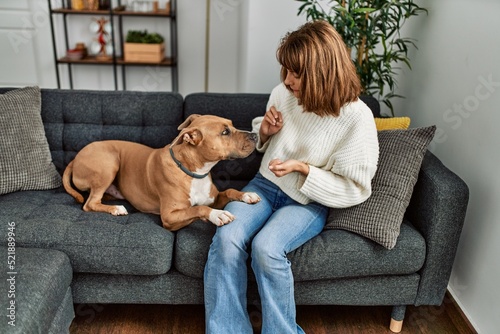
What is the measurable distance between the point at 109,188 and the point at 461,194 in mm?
1495

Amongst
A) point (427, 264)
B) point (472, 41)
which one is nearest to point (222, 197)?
point (427, 264)

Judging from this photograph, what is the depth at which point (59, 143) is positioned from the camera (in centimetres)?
233

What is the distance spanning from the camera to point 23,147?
83.7 inches

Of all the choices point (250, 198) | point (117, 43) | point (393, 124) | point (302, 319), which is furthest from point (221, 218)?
point (117, 43)

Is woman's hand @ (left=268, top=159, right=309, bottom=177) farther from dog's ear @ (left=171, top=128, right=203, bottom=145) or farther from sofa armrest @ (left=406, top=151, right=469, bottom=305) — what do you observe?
sofa armrest @ (left=406, top=151, right=469, bottom=305)

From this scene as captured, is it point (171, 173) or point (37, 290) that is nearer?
point (37, 290)

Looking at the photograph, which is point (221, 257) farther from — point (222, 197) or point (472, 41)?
point (472, 41)

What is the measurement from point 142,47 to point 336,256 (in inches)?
114

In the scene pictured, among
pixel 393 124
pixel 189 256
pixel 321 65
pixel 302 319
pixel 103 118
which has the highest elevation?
pixel 321 65

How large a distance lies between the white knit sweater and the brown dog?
161 millimetres

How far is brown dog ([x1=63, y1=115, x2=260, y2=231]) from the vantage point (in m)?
1.84

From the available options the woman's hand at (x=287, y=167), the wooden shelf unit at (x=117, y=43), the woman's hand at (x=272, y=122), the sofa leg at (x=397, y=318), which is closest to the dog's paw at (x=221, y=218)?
the woman's hand at (x=287, y=167)

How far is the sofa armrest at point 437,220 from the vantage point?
177 cm

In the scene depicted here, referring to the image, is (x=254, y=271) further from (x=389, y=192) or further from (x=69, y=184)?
(x=69, y=184)
